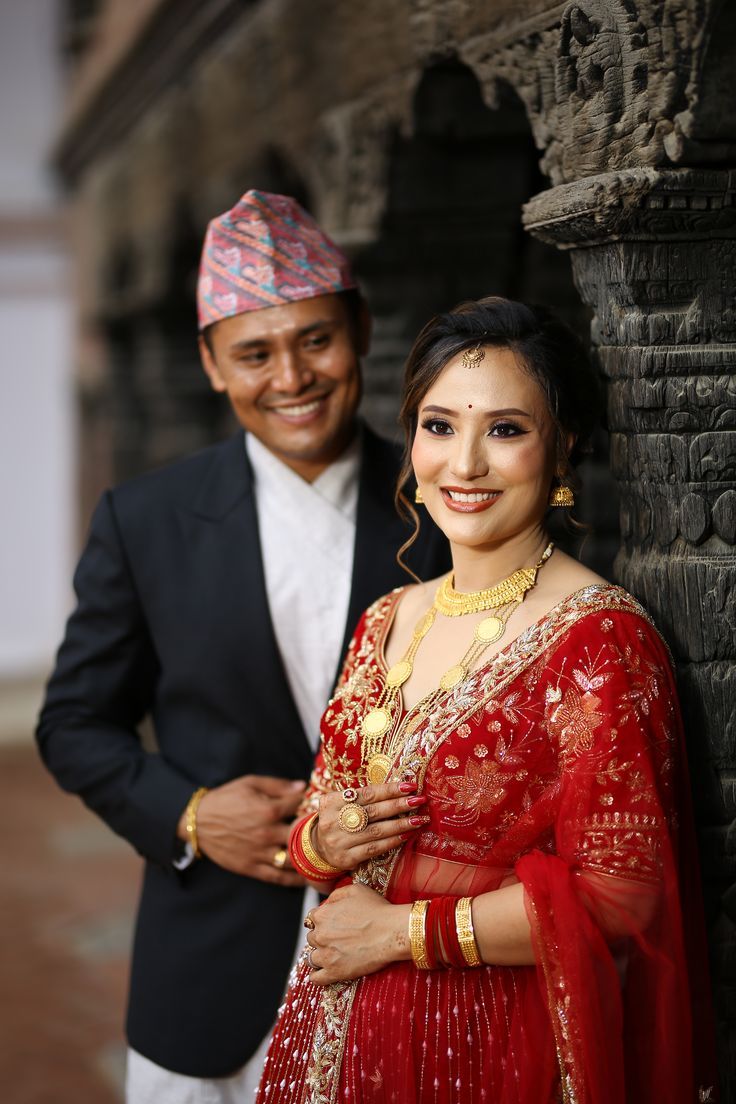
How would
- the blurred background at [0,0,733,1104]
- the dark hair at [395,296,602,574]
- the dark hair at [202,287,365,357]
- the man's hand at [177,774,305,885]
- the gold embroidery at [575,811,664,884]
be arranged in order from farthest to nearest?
the blurred background at [0,0,733,1104] < the dark hair at [202,287,365,357] < the man's hand at [177,774,305,885] < the dark hair at [395,296,602,574] < the gold embroidery at [575,811,664,884]

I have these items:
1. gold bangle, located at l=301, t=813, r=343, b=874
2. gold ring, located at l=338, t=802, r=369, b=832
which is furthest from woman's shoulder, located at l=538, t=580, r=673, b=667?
gold bangle, located at l=301, t=813, r=343, b=874

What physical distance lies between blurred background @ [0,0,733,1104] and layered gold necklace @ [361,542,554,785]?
63cm

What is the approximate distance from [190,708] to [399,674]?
68cm

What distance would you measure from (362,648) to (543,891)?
0.52m

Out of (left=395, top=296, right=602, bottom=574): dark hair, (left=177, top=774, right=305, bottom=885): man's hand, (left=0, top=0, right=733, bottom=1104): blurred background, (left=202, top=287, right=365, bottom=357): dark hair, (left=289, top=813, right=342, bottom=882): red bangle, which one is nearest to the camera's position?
(left=395, top=296, right=602, bottom=574): dark hair

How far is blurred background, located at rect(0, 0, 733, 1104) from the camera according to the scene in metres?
2.98

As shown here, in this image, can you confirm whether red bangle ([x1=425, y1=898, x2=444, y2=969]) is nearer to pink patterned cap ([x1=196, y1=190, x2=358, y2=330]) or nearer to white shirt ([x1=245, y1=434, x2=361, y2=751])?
white shirt ([x1=245, y1=434, x2=361, y2=751])

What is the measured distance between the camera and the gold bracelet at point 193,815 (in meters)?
2.30

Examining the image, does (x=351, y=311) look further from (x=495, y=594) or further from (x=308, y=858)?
(x=308, y=858)

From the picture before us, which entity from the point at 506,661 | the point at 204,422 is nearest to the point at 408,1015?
the point at 506,661

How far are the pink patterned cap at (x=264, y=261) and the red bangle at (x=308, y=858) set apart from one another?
0.89 meters

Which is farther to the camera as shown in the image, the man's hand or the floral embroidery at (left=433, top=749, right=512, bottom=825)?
the man's hand

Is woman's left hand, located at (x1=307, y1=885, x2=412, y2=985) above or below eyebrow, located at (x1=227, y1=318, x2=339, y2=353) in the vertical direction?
below

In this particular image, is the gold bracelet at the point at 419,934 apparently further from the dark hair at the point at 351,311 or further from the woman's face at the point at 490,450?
the dark hair at the point at 351,311
